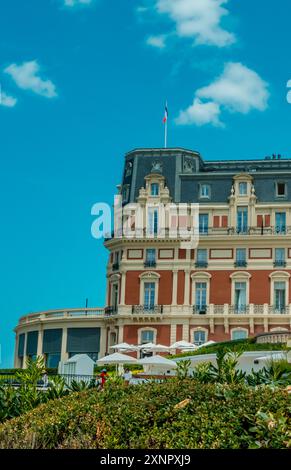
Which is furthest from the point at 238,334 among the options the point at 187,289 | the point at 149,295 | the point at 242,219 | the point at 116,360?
the point at 116,360

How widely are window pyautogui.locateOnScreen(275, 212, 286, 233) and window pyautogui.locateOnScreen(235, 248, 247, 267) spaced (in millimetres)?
2936

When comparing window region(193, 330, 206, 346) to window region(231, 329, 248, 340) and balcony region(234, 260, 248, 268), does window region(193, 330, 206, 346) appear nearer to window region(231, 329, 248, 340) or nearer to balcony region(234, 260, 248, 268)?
window region(231, 329, 248, 340)

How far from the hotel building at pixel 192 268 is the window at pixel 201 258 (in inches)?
2.9

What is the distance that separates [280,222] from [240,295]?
6.17 meters

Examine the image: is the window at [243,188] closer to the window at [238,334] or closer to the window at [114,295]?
the window at [238,334]

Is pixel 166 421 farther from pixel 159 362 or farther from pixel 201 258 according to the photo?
pixel 201 258

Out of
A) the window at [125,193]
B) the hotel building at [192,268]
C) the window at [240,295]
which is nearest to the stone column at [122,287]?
the hotel building at [192,268]

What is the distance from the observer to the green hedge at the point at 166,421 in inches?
443

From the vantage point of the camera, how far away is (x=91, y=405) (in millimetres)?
13625

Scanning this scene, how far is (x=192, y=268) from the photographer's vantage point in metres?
60.2

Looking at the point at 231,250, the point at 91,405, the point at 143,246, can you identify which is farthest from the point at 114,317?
the point at 91,405

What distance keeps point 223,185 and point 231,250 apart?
5.28 m

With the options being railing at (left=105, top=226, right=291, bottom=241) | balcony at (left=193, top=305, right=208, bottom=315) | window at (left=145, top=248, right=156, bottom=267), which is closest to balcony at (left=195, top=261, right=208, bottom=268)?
railing at (left=105, top=226, right=291, bottom=241)
